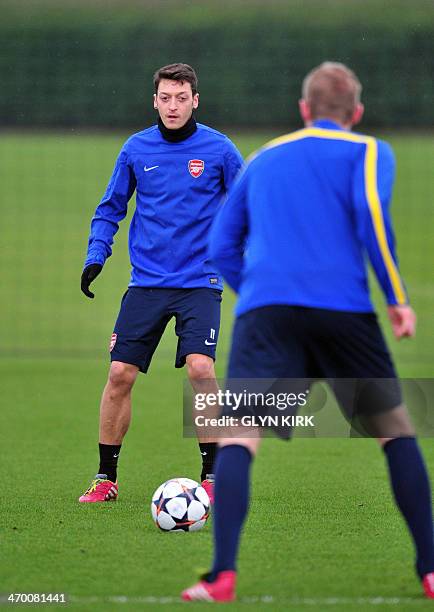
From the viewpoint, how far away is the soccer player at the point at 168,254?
7371 millimetres

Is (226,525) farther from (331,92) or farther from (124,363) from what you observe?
(124,363)

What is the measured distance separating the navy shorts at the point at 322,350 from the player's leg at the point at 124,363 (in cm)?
248

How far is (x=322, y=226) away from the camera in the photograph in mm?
4863

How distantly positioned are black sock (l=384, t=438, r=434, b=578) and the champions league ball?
1.73 metres

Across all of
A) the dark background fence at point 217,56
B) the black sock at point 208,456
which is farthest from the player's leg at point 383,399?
the dark background fence at point 217,56

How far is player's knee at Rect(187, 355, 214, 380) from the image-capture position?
7270mm

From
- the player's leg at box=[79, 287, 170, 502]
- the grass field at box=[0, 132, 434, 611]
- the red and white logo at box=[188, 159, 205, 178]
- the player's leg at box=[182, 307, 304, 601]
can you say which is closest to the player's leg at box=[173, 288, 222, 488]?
the player's leg at box=[79, 287, 170, 502]

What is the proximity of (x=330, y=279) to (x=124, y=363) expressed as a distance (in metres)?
2.72

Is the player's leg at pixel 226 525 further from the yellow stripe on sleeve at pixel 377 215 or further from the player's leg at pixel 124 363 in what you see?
the player's leg at pixel 124 363

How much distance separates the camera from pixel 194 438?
10.1m

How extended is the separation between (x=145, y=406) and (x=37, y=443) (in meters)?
2.36

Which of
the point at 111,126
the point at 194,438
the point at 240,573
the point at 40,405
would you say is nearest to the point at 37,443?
the point at 194,438

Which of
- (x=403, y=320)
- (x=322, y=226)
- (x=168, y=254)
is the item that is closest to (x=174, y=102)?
(x=168, y=254)

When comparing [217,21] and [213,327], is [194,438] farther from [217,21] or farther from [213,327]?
[217,21]
